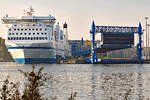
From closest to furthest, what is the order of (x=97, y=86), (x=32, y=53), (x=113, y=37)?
(x=97, y=86)
(x=32, y=53)
(x=113, y=37)

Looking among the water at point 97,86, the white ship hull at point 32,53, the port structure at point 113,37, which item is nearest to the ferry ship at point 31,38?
the white ship hull at point 32,53

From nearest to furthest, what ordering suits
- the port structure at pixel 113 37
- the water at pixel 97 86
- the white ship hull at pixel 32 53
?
the water at pixel 97 86 < the white ship hull at pixel 32 53 < the port structure at pixel 113 37

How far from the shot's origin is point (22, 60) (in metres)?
112

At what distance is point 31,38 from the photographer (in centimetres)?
11119

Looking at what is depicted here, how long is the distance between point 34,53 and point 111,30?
1347 inches

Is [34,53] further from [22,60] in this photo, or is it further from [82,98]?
[82,98]

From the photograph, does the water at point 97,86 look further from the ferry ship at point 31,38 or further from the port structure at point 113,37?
the port structure at point 113,37

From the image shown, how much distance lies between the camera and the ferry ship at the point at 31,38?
10950cm

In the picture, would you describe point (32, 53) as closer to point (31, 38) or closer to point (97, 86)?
point (31, 38)

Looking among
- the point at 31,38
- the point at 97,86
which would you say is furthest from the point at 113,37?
the point at 97,86

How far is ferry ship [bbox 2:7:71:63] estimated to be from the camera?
359 ft

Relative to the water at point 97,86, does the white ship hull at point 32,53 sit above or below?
above

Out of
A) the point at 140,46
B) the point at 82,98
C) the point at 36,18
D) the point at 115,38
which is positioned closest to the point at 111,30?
the point at 115,38

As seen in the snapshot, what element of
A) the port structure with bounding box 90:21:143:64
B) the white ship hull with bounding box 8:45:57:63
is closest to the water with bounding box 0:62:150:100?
the white ship hull with bounding box 8:45:57:63
